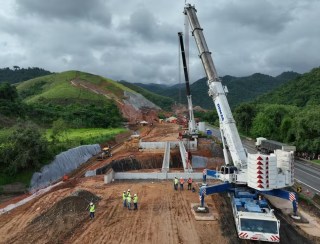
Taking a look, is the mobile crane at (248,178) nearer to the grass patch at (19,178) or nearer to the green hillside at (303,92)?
the grass patch at (19,178)

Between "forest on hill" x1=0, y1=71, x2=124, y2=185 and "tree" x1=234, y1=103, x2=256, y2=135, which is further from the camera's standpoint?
"tree" x1=234, y1=103, x2=256, y2=135

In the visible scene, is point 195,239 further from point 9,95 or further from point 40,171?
point 9,95

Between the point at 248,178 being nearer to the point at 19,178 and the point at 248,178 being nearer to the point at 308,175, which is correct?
the point at 308,175

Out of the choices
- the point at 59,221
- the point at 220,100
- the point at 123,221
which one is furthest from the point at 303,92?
the point at 59,221

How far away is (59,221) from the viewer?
19.3m

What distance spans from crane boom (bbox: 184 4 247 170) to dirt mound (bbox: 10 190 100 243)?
10876 millimetres

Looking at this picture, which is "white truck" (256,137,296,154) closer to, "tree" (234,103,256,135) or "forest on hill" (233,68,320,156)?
"forest on hill" (233,68,320,156)

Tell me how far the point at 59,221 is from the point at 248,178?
12.1 meters

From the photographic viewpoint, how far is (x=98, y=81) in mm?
129375

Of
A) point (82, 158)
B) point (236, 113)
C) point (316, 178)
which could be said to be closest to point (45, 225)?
point (82, 158)

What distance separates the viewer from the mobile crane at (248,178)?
15180 millimetres

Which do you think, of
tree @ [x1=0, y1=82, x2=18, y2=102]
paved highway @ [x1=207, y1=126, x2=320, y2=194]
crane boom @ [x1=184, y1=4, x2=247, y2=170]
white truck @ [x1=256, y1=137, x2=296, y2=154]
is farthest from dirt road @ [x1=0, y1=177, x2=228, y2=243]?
tree @ [x1=0, y1=82, x2=18, y2=102]

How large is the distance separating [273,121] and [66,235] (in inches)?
2182

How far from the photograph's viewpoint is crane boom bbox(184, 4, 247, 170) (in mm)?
20547
